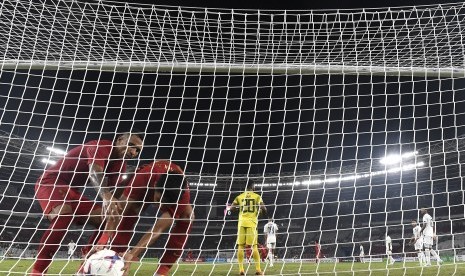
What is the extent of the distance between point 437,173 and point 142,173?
29100 millimetres

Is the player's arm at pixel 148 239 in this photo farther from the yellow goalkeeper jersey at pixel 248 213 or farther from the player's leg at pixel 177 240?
the yellow goalkeeper jersey at pixel 248 213

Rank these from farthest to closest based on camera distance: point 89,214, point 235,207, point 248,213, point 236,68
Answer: point 248,213
point 235,207
point 236,68
point 89,214

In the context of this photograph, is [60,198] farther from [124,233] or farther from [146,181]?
[146,181]

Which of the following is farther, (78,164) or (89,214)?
(78,164)

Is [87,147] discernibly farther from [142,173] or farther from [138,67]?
[138,67]

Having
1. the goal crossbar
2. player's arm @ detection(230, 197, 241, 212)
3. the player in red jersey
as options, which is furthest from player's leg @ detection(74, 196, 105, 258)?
player's arm @ detection(230, 197, 241, 212)

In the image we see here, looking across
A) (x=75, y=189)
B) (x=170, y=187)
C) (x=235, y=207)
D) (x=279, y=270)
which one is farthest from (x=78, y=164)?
(x=279, y=270)

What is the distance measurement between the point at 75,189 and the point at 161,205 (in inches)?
35.8

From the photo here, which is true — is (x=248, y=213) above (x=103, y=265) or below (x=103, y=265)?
below

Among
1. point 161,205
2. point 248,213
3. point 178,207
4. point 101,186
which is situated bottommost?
point 248,213

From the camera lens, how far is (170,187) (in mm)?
4797

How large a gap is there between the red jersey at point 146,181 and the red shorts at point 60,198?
46 cm

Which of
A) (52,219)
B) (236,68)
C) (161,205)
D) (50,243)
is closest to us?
(50,243)

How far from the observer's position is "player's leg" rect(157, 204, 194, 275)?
4805 mm
